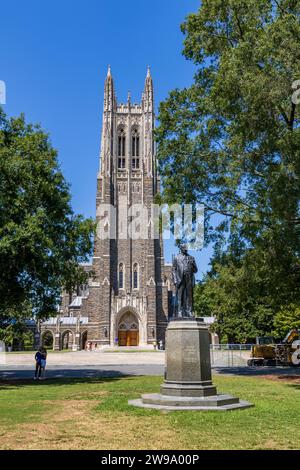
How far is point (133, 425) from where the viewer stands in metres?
8.33

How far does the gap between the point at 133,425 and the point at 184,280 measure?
5.14 metres

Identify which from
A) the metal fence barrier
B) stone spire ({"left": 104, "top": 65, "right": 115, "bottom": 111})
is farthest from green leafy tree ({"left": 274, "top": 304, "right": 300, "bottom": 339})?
stone spire ({"left": 104, "top": 65, "right": 115, "bottom": 111})

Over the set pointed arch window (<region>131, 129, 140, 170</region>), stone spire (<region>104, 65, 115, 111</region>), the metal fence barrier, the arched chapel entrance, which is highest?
stone spire (<region>104, 65, 115, 111</region>)

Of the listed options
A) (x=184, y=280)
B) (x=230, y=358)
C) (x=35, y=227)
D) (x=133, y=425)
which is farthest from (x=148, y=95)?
(x=133, y=425)

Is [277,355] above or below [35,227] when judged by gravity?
below

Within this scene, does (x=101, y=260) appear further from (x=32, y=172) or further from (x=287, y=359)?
(x=32, y=172)

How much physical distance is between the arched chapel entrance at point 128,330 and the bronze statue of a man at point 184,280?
50.0 m

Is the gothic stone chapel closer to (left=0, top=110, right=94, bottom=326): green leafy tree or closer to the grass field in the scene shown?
(left=0, top=110, right=94, bottom=326): green leafy tree

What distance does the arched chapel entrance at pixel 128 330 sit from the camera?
6178 cm

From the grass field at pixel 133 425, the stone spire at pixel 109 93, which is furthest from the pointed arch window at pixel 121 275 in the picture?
the grass field at pixel 133 425

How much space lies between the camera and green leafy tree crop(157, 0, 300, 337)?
55.2ft

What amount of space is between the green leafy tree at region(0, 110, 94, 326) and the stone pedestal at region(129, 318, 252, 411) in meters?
8.99

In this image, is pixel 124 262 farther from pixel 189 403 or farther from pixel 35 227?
pixel 189 403

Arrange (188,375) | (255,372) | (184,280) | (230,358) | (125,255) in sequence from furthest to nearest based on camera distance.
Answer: (125,255) → (230,358) → (255,372) → (184,280) → (188,375)
